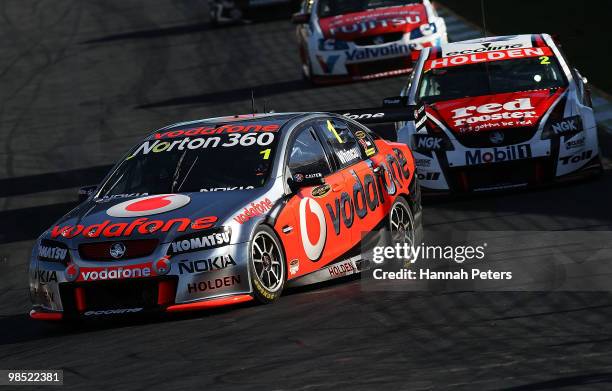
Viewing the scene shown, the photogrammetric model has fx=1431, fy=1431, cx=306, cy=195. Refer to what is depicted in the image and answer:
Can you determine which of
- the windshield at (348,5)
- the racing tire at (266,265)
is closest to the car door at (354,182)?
the racing tire at (266,265)

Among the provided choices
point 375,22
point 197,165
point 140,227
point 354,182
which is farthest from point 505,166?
point 375,22

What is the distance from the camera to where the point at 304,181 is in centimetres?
986

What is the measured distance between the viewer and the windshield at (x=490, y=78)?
14038 millimetres

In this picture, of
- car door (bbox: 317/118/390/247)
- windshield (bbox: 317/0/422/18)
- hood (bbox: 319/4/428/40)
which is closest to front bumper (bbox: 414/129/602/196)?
car door (bbox: 317/118/390/247)

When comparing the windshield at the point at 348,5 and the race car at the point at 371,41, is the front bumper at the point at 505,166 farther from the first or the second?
the windshield at the point at 348,5

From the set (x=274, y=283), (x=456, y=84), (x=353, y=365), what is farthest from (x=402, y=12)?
(x=353, y=365)

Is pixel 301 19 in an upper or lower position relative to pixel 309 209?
lower

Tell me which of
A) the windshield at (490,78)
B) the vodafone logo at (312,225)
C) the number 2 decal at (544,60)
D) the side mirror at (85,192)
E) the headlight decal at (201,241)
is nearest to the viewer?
the headlight decal at (201,241)

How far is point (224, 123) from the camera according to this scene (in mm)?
10742

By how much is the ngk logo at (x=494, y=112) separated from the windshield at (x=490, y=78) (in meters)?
0.36

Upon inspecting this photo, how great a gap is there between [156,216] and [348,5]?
12.7 meters

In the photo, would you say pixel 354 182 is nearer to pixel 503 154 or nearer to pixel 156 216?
pixel 156 216

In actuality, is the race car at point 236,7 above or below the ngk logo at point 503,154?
below

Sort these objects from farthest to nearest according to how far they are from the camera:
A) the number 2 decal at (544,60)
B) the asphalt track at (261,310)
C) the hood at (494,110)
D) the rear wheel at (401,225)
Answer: the number 2 decal at (544,60), the hood at (494,110), the rear wheel at (401,225), the asphalt track at (261,310)
